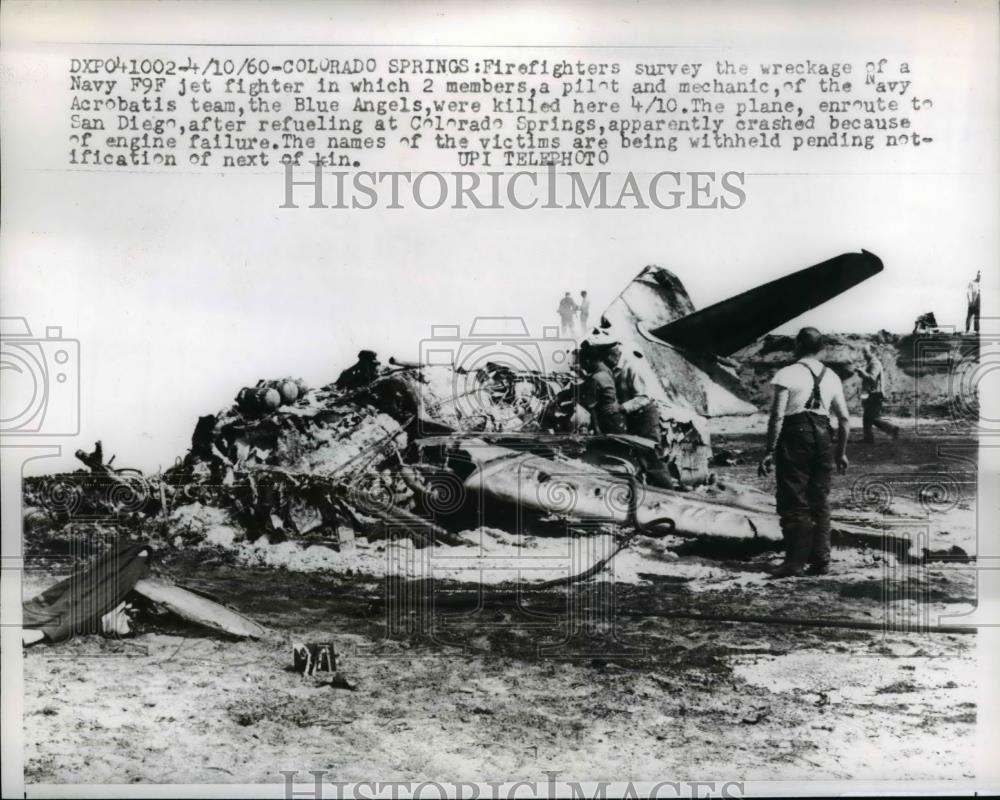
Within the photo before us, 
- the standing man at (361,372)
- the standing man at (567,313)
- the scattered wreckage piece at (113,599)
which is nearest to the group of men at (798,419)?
the standing man at (567,313)

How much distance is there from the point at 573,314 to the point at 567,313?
0.09 feet

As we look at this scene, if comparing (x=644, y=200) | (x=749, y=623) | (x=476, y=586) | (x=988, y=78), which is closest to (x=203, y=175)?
(x=644, y=200)

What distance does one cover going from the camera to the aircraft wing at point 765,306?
3.71m

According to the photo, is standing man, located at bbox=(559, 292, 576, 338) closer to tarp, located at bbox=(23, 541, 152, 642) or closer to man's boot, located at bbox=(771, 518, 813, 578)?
man's boot, located at bbox=(771, 518, 813, 578)

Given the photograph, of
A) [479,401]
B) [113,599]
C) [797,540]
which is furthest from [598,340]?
[113,599]

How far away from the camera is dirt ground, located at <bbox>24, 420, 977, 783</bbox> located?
11.9ft

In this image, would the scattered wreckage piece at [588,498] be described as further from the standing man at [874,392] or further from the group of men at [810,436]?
the standing man at [874,392]

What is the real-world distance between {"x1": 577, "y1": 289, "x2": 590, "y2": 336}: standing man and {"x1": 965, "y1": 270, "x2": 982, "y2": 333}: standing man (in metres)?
1.75

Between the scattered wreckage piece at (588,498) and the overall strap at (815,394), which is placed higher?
the overall strap at (815,394)

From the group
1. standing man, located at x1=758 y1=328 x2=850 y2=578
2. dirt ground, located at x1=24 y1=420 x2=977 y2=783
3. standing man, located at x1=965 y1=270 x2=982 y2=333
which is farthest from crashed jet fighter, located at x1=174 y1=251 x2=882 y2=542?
standing man, located at x1=965 y1=270 x2=982 y2=333

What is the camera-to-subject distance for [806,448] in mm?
3713

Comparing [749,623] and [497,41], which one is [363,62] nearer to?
[497,41]

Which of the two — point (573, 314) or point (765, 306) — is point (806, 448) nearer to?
point (765, 306)

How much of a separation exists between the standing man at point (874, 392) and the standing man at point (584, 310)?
1291 mm
